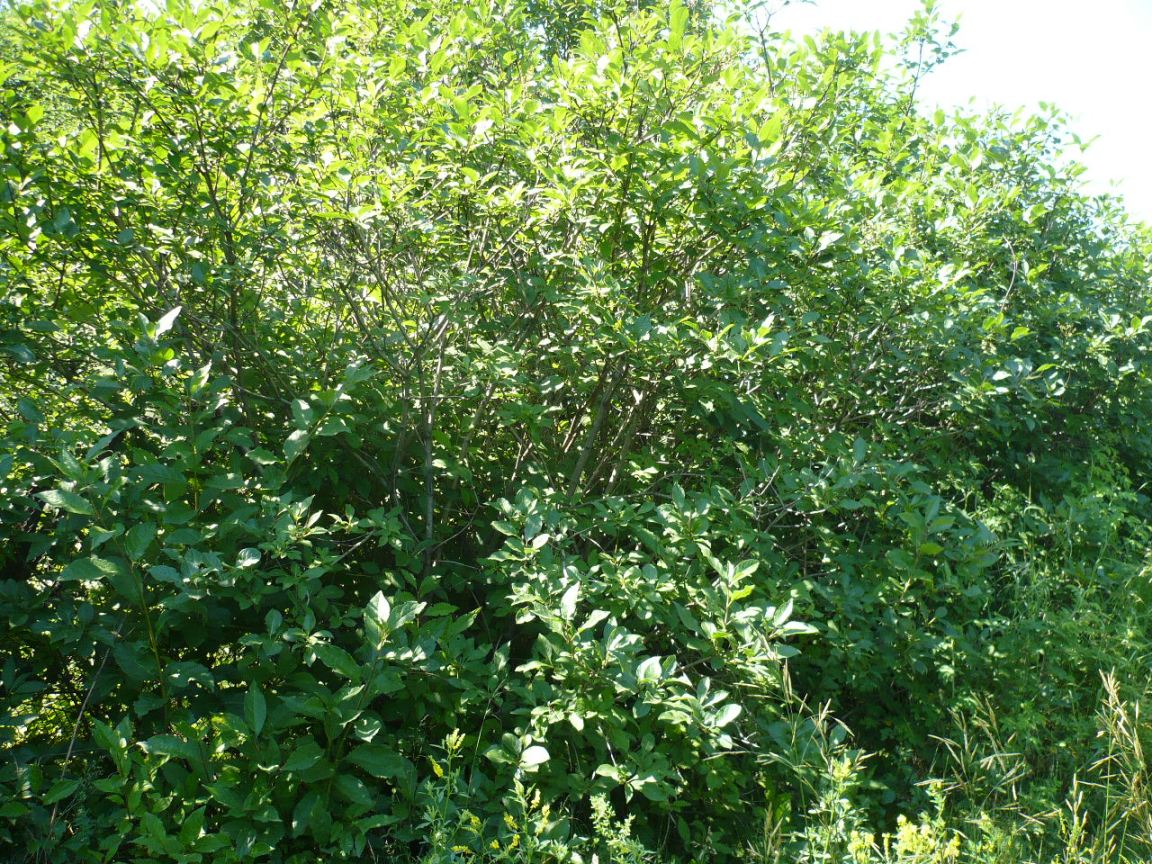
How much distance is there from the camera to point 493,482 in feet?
12.1

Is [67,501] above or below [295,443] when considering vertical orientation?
below

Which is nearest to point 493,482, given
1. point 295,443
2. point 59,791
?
point 295,443

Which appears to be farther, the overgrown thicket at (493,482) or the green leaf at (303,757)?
the overgrown thicket at (493,482)

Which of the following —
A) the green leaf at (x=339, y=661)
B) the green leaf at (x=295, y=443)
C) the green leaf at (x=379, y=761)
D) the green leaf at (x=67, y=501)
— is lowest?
the green leaf at (x=379, y=761)

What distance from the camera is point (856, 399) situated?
4.12 metres

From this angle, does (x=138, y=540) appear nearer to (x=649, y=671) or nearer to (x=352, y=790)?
(x=352, y=790)

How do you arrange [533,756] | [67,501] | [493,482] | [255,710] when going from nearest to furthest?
[67,501] < [255,710] < [533,756] < [493,482]

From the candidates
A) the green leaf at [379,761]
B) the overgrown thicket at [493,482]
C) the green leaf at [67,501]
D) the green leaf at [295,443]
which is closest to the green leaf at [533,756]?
the overgrown thicket at [493,482]

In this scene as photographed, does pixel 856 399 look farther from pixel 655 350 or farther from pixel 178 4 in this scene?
pixel 178 4

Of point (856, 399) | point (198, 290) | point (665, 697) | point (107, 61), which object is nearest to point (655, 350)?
point (665, 697)

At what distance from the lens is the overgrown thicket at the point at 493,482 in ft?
8.16

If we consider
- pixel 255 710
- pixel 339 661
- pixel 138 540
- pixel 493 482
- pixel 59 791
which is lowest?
A: pixel 59 791

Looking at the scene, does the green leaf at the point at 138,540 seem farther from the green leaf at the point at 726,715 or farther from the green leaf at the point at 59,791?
the green leaf at the point at 726,715

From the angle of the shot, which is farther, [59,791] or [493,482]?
[493,482]
